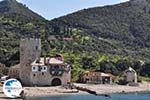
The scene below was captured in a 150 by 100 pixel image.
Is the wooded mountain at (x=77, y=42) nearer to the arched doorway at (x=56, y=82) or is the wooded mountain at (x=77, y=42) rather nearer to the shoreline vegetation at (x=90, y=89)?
the shoreline vegetation at (x=90, y=89)

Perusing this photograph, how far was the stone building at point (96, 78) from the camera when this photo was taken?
104062 millimetres

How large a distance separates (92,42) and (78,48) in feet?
52.8

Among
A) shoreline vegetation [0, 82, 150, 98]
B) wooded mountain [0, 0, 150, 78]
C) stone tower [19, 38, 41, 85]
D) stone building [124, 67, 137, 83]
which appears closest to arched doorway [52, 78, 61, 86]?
shoreline vegetation [0, 82, 150, 98]

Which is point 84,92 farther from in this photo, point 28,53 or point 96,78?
point 96,78

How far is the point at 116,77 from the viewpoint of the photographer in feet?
366

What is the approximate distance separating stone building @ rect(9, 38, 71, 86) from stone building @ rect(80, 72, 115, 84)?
11170 mm

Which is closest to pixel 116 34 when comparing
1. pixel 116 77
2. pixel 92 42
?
pixel 92 42

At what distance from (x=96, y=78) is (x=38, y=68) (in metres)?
16.9

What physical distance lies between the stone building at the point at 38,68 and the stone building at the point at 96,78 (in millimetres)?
11170

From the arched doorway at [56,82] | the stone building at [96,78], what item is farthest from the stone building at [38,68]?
the stone building at [96,78]

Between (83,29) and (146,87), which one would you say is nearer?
(146,87)

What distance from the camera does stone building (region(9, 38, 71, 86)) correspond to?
302ft

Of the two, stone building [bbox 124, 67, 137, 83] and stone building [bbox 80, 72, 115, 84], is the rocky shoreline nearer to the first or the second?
stone building [bbox 124, 67, 137, 83]

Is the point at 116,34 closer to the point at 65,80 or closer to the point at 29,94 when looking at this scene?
the point at 65,80
